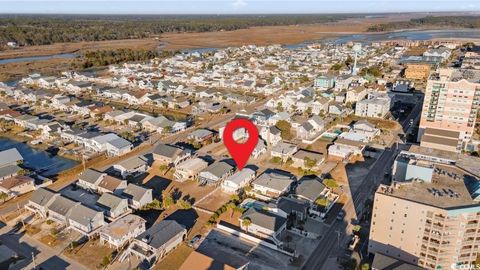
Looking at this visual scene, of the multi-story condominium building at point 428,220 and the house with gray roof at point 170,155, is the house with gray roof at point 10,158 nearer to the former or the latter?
the house with gray roof at point 170,155

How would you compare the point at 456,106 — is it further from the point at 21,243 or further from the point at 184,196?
the point at 21,243

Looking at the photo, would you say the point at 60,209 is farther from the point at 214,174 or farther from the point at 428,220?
the point at 428,220

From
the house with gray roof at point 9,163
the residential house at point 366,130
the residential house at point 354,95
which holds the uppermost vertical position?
the residential house at point 354,95

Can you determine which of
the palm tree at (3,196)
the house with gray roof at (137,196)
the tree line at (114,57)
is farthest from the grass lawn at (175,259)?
the tree line at (114,57)

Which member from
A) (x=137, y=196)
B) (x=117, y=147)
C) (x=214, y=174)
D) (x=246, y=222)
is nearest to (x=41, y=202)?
(x=137, y=196)

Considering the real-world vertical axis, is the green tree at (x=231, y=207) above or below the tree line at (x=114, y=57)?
below

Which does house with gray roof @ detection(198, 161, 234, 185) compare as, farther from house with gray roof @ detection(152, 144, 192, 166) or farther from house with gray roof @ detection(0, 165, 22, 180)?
house with gray roof @ detection(0, 165, 22, 180)
